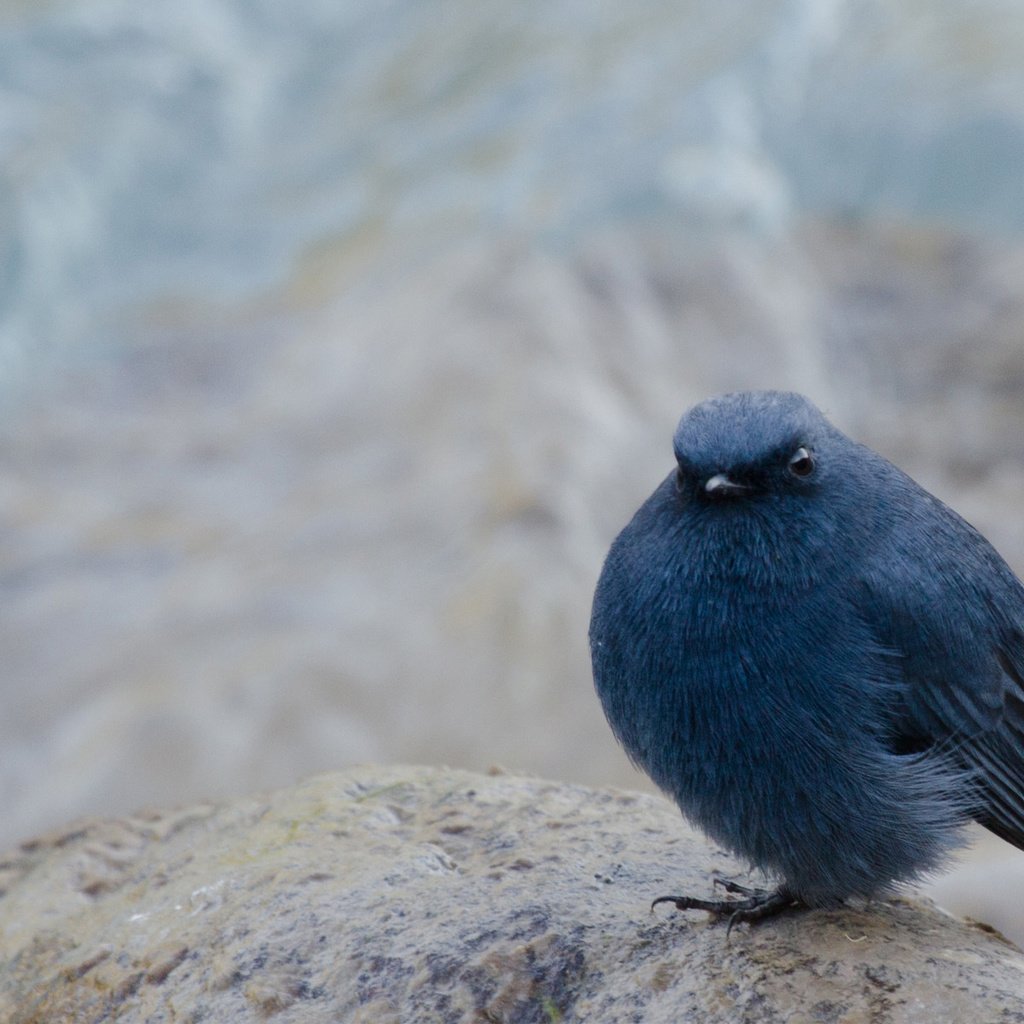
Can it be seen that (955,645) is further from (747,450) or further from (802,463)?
(747,450)

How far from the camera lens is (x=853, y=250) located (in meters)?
13.5

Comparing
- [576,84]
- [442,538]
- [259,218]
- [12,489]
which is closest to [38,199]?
[259,218]

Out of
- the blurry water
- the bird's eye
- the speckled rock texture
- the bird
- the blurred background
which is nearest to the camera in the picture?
the speckled rock texture

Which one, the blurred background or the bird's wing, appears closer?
the bird's wing

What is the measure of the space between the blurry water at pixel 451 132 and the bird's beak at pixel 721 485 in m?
10.2

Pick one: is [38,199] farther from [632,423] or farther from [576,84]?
[632,423]

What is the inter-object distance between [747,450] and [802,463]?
0.19m

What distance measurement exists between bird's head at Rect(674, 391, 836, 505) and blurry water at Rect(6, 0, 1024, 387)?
10090 mm

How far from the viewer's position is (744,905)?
374 centimetres

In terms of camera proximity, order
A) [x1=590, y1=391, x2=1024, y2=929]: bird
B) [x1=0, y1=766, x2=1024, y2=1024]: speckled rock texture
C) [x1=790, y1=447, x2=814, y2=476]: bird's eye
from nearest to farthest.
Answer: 1. [x1=0, y1=766, x2=1024, y2=1024]: speckled rock texture
2. [x1=590, y1=391, x2=1024, y2=929]: bird
3. [x1=790, y1=447, x2=814, y2=476]: bird's eye

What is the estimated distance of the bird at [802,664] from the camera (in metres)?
3.57

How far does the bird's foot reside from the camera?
12.2ft

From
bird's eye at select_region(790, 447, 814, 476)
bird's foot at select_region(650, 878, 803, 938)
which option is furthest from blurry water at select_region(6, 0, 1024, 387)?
bird's foot at select_region(650, 878, 803, 938)

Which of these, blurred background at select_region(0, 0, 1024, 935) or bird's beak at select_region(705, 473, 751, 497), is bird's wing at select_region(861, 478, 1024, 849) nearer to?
bird's beak at select_region(705, 473, 751, 497)
